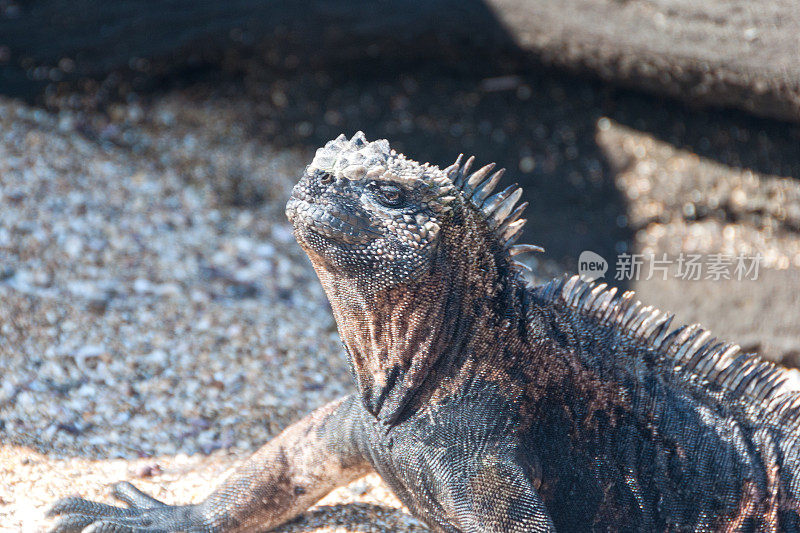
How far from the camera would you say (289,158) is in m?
5.76

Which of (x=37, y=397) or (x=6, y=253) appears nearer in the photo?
(x=37, y=397)

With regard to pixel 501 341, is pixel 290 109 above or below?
below

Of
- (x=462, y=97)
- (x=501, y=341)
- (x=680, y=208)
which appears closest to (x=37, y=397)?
(x=501, y=341)

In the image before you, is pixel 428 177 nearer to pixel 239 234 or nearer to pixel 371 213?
pixel 371 213

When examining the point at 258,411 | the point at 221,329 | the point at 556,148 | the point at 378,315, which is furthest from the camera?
the point at 556,148

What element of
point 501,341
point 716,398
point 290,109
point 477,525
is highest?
point 501,341

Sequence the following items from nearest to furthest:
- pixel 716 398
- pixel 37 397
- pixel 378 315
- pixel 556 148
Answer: pixel 378 315 → pixel 716 398 → pixel 37 397 → pixel 556 148

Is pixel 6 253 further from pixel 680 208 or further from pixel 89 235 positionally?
pixel 680 208

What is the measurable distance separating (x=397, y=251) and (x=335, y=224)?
0.62 feet

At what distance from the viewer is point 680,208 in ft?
17.9

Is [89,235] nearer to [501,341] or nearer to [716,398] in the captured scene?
[501,341]

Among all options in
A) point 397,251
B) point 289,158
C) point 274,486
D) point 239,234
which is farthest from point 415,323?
point 289,158

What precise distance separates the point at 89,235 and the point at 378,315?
2891 mm

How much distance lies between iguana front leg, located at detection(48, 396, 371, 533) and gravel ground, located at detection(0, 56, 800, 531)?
15 centimetres
